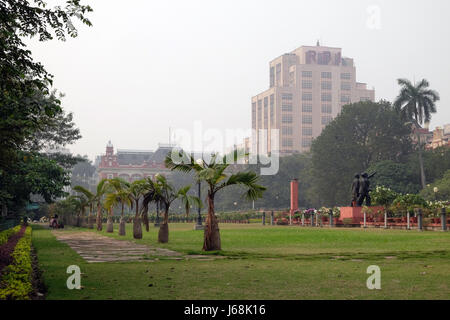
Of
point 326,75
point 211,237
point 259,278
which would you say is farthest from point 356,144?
point 326,75

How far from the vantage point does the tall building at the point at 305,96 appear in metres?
155

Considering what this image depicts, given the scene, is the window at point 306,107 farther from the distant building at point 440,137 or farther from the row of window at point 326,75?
the distant building at point 440,137

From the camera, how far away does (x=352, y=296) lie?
7.81 meters

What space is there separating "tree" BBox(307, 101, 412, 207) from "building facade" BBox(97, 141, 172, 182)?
57952mm

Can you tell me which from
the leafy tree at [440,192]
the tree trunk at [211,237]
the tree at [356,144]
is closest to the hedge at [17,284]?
the tree trunk at [211,237]

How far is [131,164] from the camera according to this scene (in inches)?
5202

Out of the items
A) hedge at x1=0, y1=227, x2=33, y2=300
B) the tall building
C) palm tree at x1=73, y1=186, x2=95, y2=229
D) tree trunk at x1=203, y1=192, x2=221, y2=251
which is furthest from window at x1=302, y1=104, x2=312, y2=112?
hedge at x1=0, y1=227, x2=33, y2=300

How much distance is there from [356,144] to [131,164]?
70.7 meters

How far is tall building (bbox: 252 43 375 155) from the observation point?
15538cm

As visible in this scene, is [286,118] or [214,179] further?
[286,118]

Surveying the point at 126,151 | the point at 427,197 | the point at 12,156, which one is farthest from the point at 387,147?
the point at 126,151

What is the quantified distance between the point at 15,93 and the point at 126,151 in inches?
5014

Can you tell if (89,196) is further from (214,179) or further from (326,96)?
(326,96)

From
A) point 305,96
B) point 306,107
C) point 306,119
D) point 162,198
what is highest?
point 305,96
